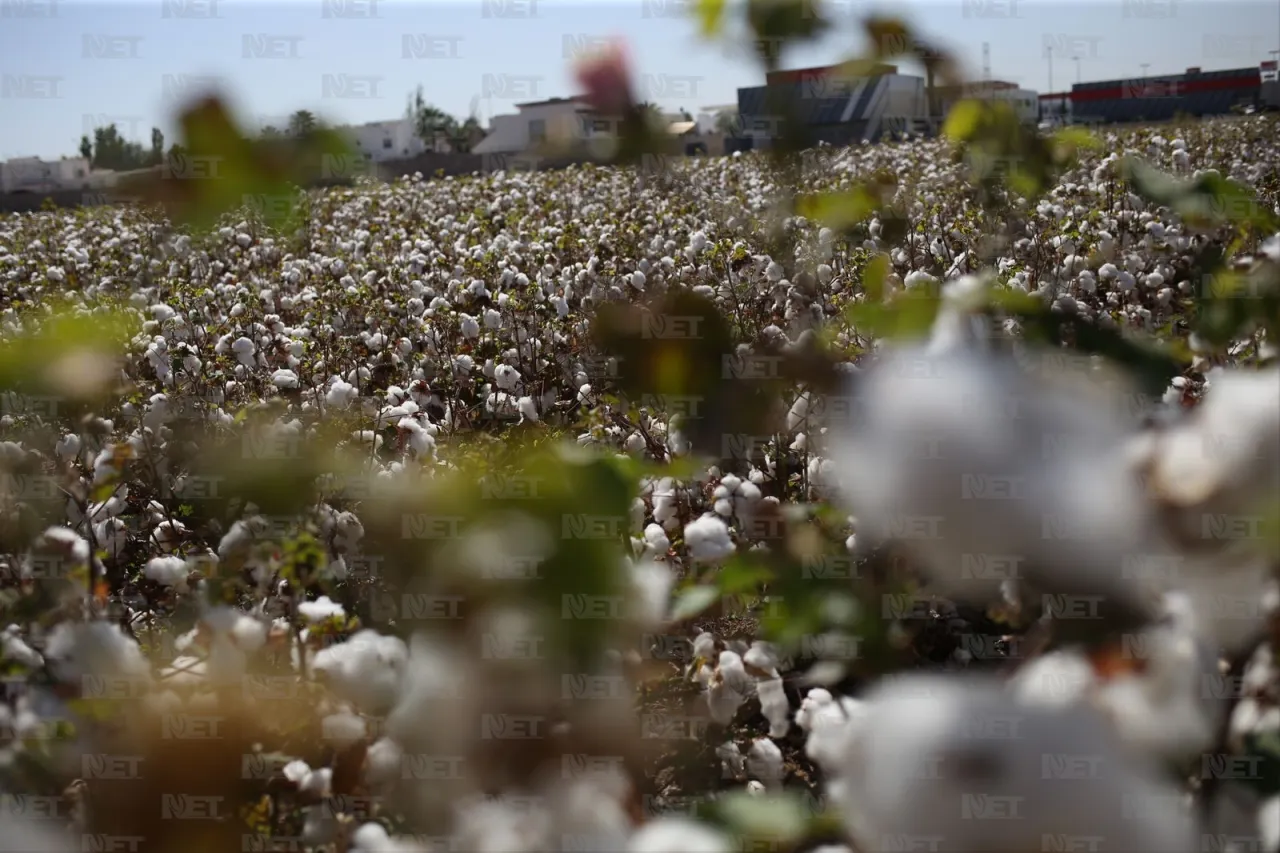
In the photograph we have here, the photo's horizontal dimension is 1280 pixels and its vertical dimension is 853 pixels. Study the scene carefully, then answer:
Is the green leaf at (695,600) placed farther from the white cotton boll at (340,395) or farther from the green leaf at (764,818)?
the white cotton boll at (340,395)

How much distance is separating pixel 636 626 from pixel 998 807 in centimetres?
28

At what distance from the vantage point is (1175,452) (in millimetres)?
648

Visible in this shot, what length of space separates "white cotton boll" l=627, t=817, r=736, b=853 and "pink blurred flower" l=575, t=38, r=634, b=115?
42 centimetres

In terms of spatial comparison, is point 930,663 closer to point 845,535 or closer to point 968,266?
point 845,535

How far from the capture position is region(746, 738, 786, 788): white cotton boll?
5.96 feet

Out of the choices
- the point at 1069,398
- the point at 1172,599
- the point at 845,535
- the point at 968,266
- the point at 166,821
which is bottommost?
the point at 166,821

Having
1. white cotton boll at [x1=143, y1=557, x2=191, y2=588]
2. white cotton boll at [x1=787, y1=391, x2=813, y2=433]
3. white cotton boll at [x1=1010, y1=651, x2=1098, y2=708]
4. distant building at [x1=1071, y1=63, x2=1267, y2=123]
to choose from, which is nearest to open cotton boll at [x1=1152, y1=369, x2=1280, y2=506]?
white cotton boll at [x1=1010, y1=651, x2=1098, y2=708]

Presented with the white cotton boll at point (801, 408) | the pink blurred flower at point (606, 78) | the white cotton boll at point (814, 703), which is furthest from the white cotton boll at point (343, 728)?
the white cotton boll at point (801, 408)

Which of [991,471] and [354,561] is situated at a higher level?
[354,561]

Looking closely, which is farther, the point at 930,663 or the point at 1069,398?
the point at 930,663

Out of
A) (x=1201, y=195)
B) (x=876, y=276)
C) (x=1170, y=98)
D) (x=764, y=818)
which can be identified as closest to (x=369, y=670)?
(x=764, y=818)

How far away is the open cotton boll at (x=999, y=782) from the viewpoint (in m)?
0.57

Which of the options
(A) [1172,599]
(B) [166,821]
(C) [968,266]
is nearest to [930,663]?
(A) [1172,599]

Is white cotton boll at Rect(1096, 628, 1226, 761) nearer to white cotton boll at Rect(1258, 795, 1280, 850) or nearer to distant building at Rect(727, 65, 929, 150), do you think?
white cotton boll at Rect(1258, 795, 1280, 850)
